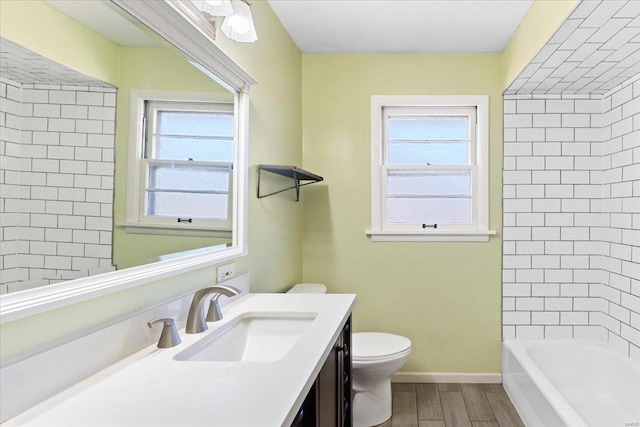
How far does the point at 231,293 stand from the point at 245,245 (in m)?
0.62

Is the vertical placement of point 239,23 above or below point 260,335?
above

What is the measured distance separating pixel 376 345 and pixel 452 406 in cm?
69

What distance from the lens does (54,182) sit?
3.04 feet

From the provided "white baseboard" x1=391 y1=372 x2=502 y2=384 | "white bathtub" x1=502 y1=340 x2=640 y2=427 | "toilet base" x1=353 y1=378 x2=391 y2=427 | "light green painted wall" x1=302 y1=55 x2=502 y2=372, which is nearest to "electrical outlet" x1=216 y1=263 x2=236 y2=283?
"toilet base" x1=353 y1=378 x2=391 y2=427

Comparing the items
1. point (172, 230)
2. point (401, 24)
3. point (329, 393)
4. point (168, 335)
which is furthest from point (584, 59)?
point (168, 335)

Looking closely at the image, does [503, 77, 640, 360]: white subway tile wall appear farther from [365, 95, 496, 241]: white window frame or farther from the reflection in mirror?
the reflection in mirror

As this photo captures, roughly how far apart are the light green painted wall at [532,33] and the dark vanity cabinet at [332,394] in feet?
5.60

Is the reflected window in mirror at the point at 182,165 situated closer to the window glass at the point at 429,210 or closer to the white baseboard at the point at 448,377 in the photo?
the window glass at the point at 429,210

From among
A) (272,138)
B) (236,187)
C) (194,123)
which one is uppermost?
(272,138)

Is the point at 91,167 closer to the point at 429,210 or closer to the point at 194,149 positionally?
the point at 194,149

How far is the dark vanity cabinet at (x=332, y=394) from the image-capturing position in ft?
3.89

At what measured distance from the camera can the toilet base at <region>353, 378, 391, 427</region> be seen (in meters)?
2.50

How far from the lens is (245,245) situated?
2.03m

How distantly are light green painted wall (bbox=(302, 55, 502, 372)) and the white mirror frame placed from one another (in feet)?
4.21
